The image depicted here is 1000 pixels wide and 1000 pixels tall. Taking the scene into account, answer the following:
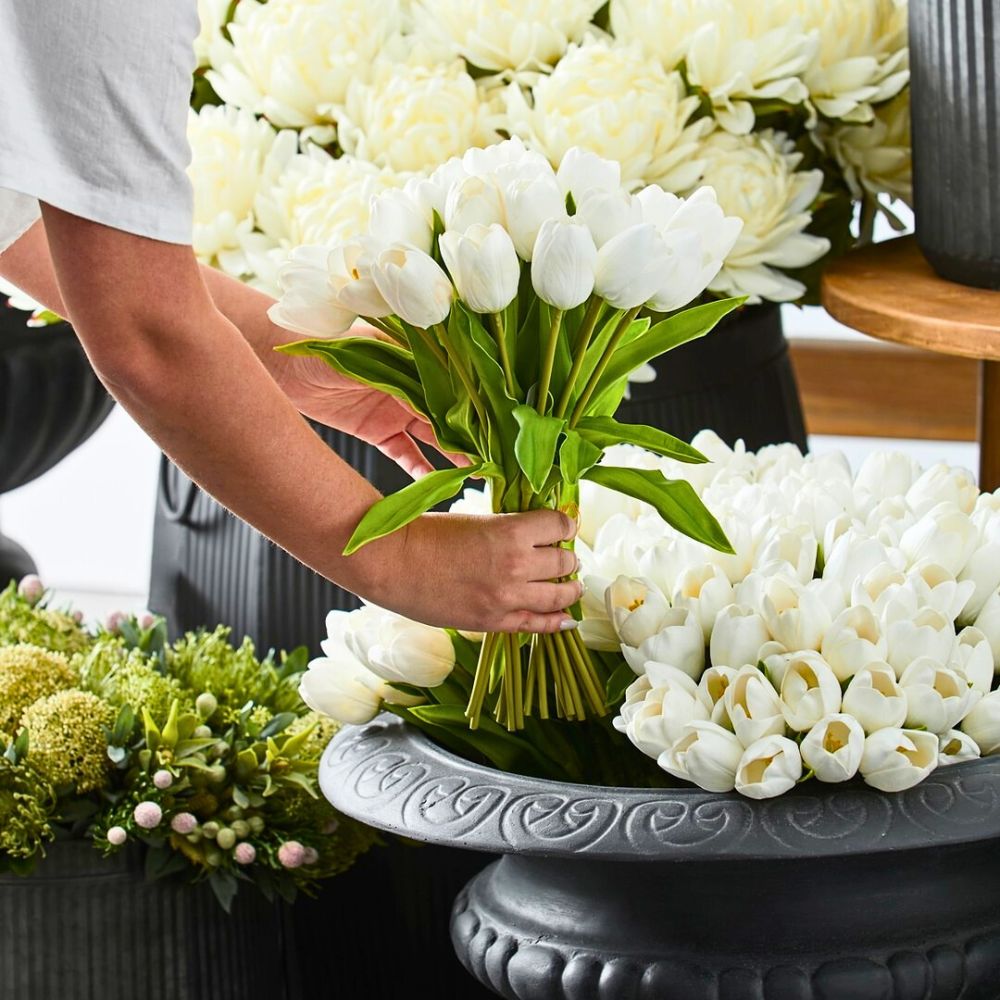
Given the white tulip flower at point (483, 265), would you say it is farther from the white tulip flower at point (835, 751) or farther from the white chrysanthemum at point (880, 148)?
the white chrysanthemum at point (880, 148)

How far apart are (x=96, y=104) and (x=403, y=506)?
22 centimetres

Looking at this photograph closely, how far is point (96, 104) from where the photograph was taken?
26.4 inches

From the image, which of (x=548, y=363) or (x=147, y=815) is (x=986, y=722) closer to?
(x=548, y=363)

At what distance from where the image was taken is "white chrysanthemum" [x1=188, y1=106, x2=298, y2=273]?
118 centimetres

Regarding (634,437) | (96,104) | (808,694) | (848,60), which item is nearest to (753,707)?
→ (808,694)

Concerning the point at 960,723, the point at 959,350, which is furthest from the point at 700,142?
the point at 960,723

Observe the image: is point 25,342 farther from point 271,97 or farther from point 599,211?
point 599,211

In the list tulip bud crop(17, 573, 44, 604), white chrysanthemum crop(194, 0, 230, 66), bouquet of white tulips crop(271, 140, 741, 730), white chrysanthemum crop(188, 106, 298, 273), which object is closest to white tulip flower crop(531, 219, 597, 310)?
bouquet of white tulips crop(271, 140, 741, 730)

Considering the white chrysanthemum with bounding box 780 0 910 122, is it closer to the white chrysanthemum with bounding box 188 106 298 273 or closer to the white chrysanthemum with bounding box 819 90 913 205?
the white chrysanthemum with bounding box 819 90 913 205

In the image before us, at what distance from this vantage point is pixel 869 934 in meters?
0.75

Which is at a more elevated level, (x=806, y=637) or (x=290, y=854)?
(x=806, y=637)

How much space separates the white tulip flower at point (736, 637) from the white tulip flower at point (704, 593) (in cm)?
2

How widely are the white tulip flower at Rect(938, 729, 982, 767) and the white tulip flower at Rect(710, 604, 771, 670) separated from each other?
0.09 meters

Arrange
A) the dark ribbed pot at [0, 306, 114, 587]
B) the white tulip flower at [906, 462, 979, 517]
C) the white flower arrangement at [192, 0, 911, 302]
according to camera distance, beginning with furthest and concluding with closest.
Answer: the dark ribbed pot at [0, 306, 114, 587], the white flower arrangement at [192, 0, 911, 302], the white tulip flower at [906, 462, 979, 517]
